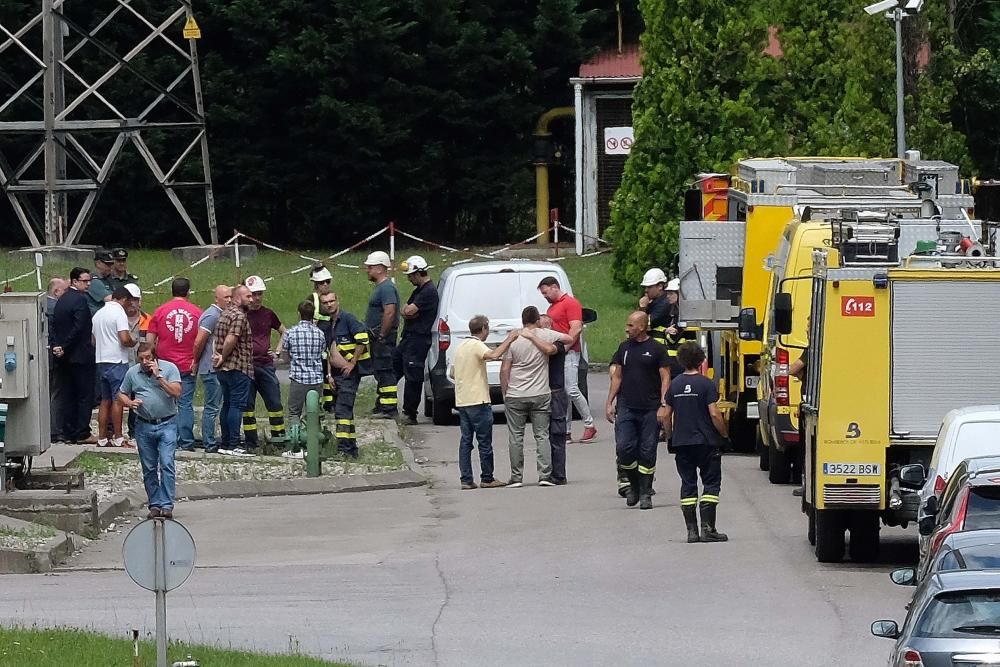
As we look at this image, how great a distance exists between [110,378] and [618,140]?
2825 cm

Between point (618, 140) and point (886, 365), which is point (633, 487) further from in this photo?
point (618, 140)

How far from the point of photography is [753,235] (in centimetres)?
2122

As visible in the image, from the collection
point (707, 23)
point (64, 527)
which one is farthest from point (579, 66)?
point (64, 527)

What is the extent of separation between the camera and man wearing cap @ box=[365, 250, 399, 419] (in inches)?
938

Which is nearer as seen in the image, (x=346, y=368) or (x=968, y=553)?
(x=968, y=553)

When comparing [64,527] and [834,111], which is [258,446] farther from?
[834,111]

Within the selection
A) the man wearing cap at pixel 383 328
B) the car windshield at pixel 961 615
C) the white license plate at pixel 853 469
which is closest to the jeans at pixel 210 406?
the man wearing cap at pixel 383 328

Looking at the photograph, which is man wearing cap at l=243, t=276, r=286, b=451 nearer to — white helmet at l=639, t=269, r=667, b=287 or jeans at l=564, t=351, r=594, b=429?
jeans at l=564, t=351, r=594, b=429

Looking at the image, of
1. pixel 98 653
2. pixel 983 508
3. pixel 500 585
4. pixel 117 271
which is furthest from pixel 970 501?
pixel 117 271

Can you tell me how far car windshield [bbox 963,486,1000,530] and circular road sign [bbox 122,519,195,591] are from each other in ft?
12.6

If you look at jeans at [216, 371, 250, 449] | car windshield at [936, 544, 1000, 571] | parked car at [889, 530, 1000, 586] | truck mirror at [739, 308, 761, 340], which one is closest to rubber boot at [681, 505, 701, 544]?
truck mirror at [739, 308, 761, 340]

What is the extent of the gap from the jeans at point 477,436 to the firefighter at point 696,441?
3.51 metres

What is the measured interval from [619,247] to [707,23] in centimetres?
442

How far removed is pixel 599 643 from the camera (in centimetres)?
1197
